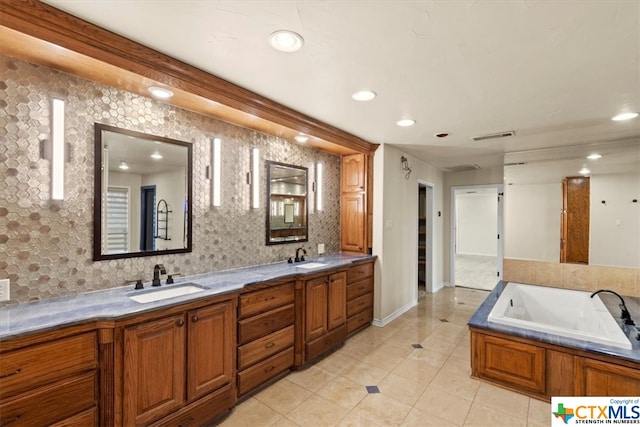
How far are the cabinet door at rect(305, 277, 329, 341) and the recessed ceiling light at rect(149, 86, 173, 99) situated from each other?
76.6 inches

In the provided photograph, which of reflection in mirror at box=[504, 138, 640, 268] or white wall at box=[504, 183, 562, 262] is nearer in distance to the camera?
reflection in mirror at box=[504, 138, 640, 268]

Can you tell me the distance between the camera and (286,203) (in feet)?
11.0

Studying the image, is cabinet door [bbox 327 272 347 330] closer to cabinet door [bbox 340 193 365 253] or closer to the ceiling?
cabinet door [bbox 340 193 365 253]

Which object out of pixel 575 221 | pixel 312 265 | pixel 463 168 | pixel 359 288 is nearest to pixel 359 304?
pixel 359 288

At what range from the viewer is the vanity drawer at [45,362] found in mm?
1261

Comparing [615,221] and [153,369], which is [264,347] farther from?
[615,221]

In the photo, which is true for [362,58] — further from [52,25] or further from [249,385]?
[249,385]

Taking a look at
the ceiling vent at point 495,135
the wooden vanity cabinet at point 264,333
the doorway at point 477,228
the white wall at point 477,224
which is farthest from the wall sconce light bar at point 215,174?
the white wall at point 477,224

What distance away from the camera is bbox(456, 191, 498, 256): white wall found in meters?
10.2

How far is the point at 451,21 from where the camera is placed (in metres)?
1.38

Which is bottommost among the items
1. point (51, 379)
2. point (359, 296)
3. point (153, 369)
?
point (359, 296)

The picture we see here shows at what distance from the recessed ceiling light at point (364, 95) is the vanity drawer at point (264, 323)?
191 cm

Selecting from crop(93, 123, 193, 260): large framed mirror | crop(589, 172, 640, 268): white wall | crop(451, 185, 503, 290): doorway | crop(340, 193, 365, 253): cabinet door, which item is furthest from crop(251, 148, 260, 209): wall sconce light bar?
crop(451, 185, 503, 290): doorway

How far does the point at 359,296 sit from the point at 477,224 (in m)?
8.87
